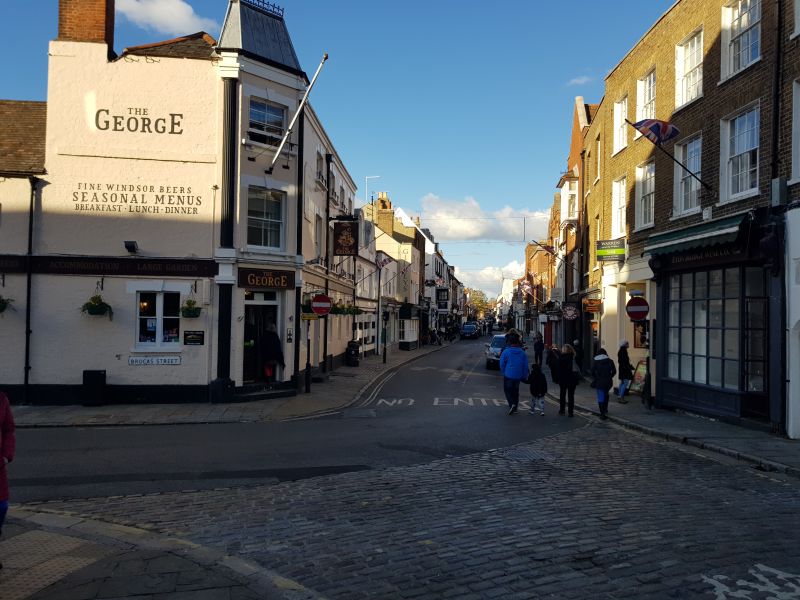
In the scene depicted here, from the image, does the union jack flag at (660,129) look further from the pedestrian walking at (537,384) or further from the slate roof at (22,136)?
the slate roof at (22,136)

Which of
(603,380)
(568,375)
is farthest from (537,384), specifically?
(603,380)

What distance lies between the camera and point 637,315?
16703 mm

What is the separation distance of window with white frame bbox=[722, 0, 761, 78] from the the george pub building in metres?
12.2

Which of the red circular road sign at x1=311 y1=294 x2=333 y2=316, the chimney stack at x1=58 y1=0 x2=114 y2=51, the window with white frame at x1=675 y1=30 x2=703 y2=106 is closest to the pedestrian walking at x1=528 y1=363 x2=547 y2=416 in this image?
the red circular road sign at x1=311 y1=294 x2=333 y2=316

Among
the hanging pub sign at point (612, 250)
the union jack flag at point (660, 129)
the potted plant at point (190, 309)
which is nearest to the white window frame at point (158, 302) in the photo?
the potted plant at point (190, 309)

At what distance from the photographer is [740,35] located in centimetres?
1468

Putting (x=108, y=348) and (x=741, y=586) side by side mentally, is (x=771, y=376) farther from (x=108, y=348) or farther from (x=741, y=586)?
(x=108, y=348)

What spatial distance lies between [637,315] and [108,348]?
14.4m

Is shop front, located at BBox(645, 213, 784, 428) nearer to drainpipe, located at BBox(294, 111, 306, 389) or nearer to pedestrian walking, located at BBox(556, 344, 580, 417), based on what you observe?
pedestrian walking, located at BBox(556, 344, 580, 417)

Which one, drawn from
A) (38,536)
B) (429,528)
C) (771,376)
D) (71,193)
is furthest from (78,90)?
(771,376)

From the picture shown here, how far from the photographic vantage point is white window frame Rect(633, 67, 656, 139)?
19.7 m

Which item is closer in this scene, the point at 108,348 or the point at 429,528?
the point at 429,528

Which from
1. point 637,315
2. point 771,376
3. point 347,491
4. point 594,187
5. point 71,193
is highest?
point 594,187

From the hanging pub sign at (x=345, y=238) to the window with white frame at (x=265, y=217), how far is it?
5.53 m
